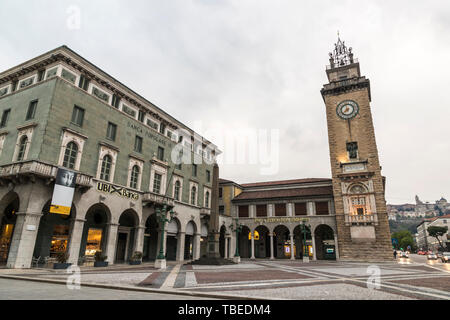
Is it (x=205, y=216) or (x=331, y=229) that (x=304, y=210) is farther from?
(x=205, y=216)

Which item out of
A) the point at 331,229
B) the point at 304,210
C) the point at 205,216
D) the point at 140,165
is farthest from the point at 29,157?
the point at 331,229

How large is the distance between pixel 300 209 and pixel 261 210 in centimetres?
653

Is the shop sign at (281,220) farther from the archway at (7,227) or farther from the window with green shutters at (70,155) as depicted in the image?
the archway at (7,227)

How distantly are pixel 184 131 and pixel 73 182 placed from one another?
724 inches

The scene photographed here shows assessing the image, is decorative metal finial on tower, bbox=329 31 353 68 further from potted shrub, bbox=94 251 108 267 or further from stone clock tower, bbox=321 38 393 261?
potted shrub, bbox=94 251 108 267

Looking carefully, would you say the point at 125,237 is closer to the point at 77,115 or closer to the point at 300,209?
the point at 77,115

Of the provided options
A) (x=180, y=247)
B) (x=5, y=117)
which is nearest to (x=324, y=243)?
(x=180, y=247)

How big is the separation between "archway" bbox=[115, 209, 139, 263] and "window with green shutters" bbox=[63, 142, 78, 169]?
8.55m

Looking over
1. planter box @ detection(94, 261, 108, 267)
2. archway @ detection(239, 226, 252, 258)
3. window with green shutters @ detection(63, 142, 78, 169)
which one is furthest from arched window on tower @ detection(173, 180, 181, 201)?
archway @ detection(239, 226, 252, 258)

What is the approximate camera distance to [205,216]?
38.3m

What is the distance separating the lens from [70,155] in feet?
73.5

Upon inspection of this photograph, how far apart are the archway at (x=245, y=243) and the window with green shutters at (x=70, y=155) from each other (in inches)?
1251

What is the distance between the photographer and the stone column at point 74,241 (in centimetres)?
2100

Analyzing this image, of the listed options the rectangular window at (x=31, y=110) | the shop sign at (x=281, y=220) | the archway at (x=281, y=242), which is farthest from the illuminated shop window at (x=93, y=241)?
the archway at (x=281, y=242)
